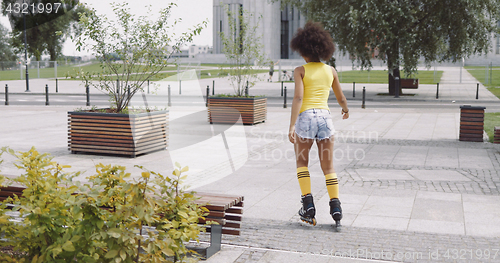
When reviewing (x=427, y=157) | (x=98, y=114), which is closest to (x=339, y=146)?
(x=427, y=157)

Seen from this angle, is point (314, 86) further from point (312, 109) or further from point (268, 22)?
point (268, 22)

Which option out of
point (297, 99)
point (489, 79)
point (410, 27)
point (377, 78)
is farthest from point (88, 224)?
point (377, 78)

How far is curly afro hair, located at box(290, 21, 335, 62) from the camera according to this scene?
16.7 feet

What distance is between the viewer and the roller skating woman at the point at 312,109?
197 inches

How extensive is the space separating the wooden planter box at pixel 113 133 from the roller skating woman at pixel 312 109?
15.1 ft

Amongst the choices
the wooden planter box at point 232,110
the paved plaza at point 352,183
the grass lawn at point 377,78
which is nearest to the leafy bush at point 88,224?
the paved plaza at point 352,183

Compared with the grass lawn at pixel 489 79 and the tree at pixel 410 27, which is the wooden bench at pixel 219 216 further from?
the grass lawn at pixel 489 79

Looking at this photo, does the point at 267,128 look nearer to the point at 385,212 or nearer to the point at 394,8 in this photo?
the point at 385,212

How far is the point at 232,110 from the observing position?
46.7 ft

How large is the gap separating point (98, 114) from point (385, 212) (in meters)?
5.55

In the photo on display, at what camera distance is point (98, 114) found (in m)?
9.12

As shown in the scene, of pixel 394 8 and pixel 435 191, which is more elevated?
pixel 394 8

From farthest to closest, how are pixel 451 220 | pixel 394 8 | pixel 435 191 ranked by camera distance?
pixel 394 8 → pixel 435 191 → pixel 451 220

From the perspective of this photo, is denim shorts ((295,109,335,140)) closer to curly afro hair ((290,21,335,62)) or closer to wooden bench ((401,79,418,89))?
curly afro hair ((290,21,335,62))
